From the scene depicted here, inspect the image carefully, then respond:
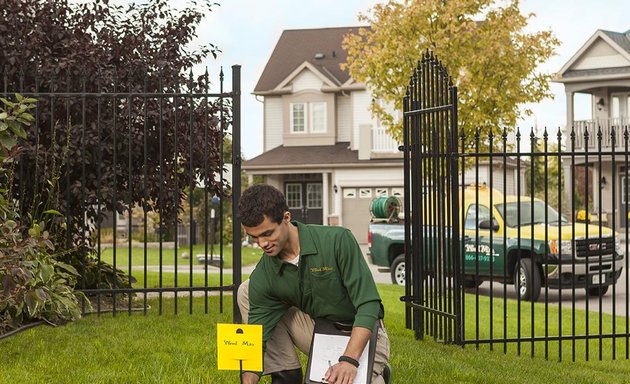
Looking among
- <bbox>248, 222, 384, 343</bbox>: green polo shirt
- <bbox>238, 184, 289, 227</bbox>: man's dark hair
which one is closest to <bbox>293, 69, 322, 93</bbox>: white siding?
<bbox>248, 222, 384, 343</bbox>: green polo shirt

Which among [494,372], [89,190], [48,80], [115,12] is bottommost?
[494,372]

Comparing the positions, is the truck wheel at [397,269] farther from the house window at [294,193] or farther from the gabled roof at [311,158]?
the house window at [294,193]

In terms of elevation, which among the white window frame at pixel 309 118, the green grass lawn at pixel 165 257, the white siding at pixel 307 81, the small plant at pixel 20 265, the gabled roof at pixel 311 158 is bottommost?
the green grass lawn at pixel 165 257

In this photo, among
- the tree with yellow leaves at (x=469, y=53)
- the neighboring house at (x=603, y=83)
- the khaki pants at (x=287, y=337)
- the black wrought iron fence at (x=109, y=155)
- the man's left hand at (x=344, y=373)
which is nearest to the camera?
the man's left hand at (x=344, y=373)

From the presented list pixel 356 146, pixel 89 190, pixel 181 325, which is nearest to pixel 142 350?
pixel 181 325

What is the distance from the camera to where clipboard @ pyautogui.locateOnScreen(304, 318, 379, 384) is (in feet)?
17.5

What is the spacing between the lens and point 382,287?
55.2ft

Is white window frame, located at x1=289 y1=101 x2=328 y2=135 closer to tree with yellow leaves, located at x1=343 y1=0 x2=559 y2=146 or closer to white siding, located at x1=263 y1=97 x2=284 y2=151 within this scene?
white siding, located at x1=263 y1=97 x2=284 y2=151

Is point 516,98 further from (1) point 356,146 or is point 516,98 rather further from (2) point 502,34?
(1) point 356,146

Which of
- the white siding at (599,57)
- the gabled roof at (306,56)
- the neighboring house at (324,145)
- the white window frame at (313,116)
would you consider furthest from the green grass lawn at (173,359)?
the white siding at (599,57)

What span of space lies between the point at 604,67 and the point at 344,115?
957cm

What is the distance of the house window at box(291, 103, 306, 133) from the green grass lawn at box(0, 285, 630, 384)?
1139 inches

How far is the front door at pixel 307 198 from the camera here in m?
40.1

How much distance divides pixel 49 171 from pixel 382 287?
708cm
